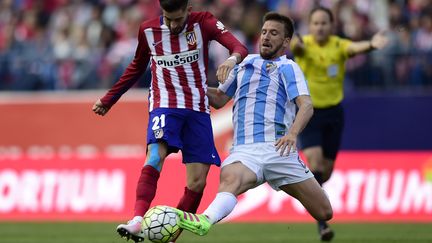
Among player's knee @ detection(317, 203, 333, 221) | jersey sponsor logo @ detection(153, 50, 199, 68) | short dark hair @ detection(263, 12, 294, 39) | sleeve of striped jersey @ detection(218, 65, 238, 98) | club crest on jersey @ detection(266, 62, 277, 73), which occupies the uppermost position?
short dark hair @ detection(263, 12, 294, 39)

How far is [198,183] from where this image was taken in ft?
31.9

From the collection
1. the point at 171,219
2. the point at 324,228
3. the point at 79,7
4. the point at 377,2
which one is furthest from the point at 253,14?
the point at 171,219

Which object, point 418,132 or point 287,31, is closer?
point 287,31

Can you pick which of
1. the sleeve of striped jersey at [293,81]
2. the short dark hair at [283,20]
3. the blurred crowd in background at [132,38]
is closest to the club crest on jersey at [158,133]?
the sleeve of striped jersey at [293,81]

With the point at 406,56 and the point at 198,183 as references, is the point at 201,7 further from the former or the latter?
the point at 198,183

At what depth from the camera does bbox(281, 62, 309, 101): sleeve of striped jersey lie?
30.3 feet

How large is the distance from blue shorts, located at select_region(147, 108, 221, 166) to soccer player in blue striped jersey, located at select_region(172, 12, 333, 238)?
1.15 feet

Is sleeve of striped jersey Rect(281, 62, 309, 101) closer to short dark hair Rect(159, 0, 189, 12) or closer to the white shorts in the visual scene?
the white shorts

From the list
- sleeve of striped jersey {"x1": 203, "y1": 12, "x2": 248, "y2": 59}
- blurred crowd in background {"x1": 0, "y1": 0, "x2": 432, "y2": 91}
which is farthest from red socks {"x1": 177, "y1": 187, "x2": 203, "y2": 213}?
blurred crowd in background {"x1": 0, "y1": 0, "x2": 432, "y2": 91}

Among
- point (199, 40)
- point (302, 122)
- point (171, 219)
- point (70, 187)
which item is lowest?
point (70, 187)

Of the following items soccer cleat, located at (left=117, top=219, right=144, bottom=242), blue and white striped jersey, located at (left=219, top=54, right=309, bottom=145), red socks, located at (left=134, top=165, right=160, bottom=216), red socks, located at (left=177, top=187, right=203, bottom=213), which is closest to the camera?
soccer cleat, located at (left=117, top=219, right=144, bottom=242)

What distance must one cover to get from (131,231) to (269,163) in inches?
55.8

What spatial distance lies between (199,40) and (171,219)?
2.08 metres

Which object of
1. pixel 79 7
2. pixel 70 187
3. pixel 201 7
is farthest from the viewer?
pixel 79 7
